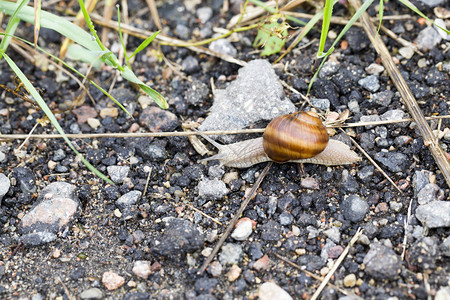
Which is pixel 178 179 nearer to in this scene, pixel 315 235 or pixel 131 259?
pixel 131 259

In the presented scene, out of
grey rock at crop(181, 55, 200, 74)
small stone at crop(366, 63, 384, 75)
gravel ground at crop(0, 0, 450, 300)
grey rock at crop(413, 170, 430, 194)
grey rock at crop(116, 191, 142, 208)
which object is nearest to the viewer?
gravel ground at crop(0, 0, 450, 300)

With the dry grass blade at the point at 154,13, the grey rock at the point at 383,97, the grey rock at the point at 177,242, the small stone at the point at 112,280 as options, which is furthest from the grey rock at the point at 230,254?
the dry grass blade at the point at 154,13

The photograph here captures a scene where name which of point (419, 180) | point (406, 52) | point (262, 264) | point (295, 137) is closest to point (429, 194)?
point (419, 180)

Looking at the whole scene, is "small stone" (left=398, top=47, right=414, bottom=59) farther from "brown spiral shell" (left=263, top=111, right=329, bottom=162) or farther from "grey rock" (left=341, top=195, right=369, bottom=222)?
"grey rock" (left=341, top=195, right=369, bottom=222)

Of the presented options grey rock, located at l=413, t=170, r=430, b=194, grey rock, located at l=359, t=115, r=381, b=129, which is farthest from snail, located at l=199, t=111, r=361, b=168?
grey rock, located at l=413, t=170, r=430, b=194

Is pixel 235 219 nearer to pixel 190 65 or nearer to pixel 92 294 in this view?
pixel 92 294
